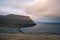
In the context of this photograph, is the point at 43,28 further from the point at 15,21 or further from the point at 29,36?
the point at 15,21

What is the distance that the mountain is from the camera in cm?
328

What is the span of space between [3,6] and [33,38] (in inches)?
43.1

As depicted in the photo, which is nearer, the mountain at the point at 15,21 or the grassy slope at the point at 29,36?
the grassy slope at the point at 29,36

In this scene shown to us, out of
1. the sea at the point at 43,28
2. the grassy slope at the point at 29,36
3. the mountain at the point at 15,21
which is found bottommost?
the grassy slope at the point at 29,36

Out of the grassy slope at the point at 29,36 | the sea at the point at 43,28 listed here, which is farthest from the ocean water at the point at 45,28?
the grassy slope at the point at 29,36

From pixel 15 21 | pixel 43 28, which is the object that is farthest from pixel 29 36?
pixel 15 21

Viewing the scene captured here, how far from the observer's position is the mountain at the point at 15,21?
3.28m

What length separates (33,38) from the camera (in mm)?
3176

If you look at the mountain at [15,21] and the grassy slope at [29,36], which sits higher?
the mountain at [15,21]

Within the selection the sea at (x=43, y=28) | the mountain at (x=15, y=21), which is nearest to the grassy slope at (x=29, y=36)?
the sea at (x=43, y=28)

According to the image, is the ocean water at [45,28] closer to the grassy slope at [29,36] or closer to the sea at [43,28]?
the sea at [43,28]

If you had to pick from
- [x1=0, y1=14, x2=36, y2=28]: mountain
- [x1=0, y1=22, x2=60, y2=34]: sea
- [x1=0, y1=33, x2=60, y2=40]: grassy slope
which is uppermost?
[x1=0, y1=14, x2=36, y2=28]: mountain

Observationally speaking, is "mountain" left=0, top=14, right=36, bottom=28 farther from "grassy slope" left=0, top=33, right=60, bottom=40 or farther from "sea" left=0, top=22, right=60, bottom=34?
"grassy slope" left=0, top=33, right=60, bottom=40

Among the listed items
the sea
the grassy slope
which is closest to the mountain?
the sea
